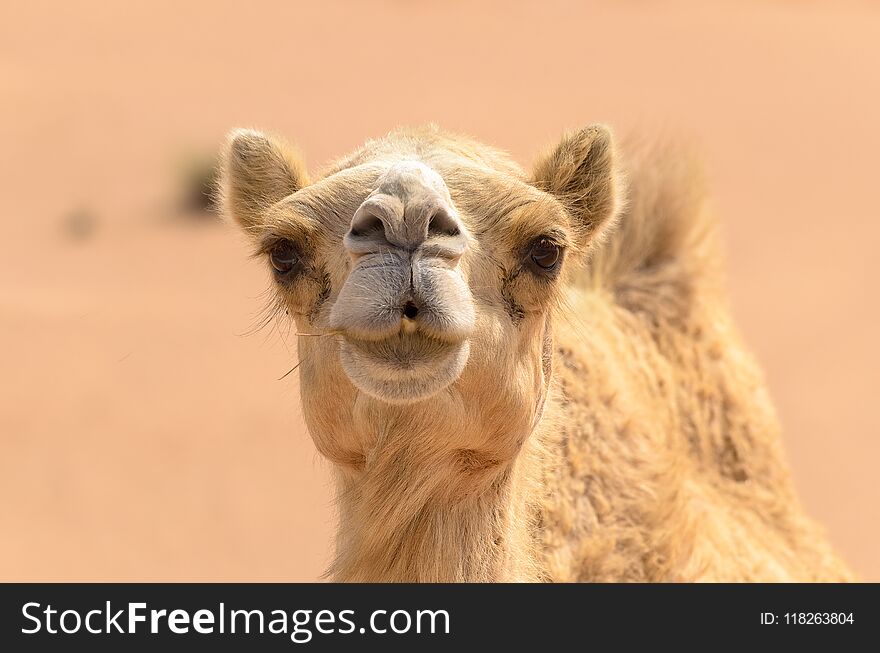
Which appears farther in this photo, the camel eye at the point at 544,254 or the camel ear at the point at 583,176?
the camel ear at the point at 583,176

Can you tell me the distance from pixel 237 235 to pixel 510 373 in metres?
1.80

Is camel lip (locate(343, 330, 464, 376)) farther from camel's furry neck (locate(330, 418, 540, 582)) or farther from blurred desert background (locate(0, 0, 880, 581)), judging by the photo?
blurred desert background (locate(0, 0, 880, 581))

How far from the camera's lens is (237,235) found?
539 centimetres

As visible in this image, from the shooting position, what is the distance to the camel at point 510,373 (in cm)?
362

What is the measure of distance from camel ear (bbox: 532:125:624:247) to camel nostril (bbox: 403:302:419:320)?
1.28 meters

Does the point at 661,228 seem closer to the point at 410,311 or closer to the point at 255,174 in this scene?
the point at 255,174

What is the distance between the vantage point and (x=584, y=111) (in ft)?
103

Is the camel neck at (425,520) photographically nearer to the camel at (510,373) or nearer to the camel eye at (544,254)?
the camel at (510,373)

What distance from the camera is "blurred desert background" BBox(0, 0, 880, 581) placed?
1405cm

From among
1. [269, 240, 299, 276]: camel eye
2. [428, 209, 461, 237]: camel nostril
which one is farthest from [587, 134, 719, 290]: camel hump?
[428, 209, 461, 237]: camel nostril

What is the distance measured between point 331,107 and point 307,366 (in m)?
29.4

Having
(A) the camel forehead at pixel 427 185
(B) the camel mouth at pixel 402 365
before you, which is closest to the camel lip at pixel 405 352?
(B) the camel mouth at pixel 402 365

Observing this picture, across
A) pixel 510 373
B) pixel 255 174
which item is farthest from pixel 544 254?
pixel 255 174

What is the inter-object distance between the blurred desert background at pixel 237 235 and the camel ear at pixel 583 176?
1.03 m
